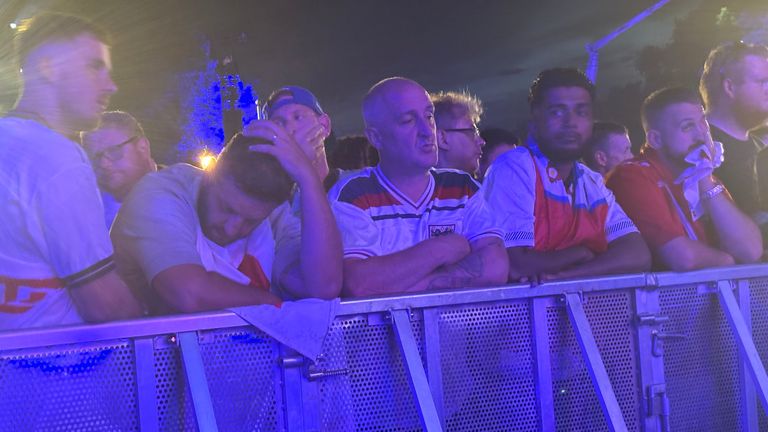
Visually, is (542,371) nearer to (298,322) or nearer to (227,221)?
(298,322)

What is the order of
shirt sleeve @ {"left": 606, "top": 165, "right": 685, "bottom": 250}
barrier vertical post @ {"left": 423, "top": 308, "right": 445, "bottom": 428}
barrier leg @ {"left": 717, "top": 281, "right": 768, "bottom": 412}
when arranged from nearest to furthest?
barrier vertical post @ {"left": 423, "top": 308, "right": 445, "bottom": 428}, barrier leg @ {"left": 717, "top": 281, "right": 768, "bottom": 412}, shirt sleeve @ {"left": 606, "top": 165, "right": 685, "bottom": 250}

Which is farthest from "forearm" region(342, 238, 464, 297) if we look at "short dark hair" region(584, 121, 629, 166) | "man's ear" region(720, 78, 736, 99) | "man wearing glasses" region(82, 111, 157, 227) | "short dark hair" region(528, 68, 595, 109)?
"short dark hair" region(584, 121, 629, 166)

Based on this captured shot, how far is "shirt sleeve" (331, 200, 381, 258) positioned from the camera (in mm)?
2547

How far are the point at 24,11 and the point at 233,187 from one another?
2703mm

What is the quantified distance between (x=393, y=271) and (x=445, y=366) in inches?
18.3

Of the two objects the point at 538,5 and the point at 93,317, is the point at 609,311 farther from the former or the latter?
the point at 538,5

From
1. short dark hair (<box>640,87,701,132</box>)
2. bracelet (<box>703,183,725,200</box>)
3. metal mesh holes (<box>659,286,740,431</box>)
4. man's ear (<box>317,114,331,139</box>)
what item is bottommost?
metal mesh holes (<box>659,286,740,431</box>)

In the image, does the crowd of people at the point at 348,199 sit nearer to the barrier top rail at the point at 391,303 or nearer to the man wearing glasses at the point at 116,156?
the man wearing glasses at the point at 116,156

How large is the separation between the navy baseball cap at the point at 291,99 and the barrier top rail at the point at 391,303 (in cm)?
140

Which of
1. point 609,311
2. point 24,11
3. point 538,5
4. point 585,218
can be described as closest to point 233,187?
point 609,311

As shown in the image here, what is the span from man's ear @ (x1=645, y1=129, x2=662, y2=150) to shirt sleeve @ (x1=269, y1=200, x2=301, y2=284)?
1811mm

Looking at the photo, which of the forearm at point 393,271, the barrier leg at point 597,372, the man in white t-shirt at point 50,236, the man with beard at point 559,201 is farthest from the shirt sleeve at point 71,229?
the man with beard at point 559,201

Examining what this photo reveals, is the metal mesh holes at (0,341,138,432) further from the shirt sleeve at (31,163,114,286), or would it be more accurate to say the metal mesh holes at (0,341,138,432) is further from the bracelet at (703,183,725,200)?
the bracelet at (703,183,725,200)

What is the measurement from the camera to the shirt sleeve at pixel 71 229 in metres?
1.96
